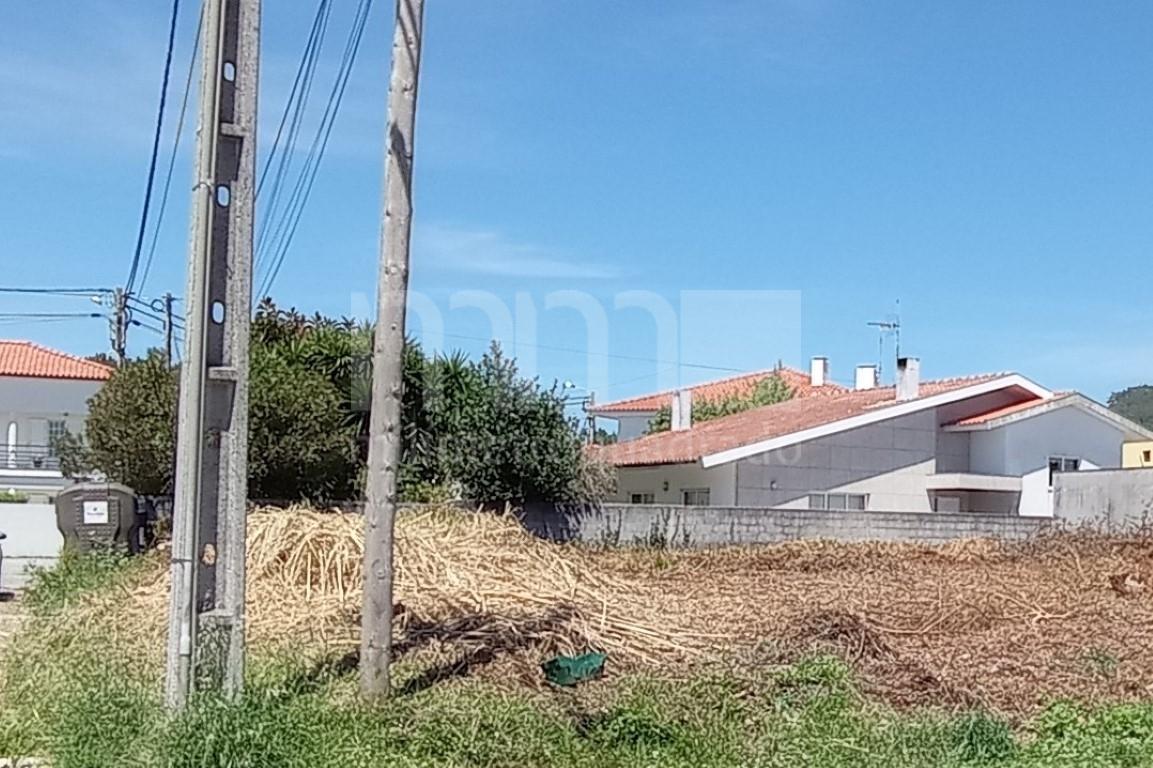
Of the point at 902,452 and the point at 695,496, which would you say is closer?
the point at 695,496

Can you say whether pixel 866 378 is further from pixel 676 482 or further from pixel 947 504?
pixel 676 482

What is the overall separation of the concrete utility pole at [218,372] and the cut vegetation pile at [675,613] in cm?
174

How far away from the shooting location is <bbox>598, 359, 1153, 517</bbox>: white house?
24.2 m

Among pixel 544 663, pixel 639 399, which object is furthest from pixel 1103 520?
pixel 639 399

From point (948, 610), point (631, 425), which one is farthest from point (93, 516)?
point (631, 425)

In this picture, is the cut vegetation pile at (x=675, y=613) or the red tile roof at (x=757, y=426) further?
the red tile roof at (x=757, y=426)

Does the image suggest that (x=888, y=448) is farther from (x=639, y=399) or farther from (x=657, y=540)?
(x=639, y=399)

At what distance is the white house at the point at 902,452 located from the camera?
24.2 metres

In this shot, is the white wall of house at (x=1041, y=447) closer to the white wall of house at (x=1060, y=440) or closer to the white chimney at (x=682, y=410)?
the white wall of house at (x=1060, y=440)

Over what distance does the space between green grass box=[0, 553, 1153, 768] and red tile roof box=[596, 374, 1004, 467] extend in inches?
607

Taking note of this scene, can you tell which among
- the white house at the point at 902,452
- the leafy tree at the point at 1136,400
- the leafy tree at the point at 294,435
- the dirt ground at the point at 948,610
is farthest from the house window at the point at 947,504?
the leafy tree at the point at 1136,400

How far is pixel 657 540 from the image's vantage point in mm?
18688

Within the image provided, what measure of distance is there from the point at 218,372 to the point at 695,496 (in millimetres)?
19422

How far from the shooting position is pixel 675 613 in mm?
10992
